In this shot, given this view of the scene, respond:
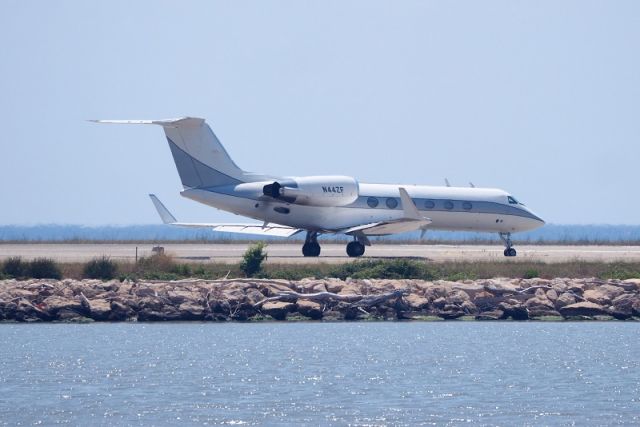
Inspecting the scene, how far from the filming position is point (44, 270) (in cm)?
3189

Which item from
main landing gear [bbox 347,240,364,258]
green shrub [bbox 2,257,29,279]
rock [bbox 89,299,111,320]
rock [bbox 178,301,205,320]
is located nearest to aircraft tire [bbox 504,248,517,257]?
main landing gear [bbox 347,240,364,258]

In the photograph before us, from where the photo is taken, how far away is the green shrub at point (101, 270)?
103 ft

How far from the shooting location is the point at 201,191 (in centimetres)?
4053

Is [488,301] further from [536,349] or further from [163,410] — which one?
[163,410]

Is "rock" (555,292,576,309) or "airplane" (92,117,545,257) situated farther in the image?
"airplane" (92,117,545,257)

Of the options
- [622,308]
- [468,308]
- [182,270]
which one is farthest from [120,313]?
[622,308]

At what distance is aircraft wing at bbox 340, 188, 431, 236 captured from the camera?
40.3m

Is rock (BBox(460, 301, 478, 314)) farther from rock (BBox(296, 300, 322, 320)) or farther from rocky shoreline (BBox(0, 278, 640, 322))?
rock (BBox(296, 300, 322, 320))

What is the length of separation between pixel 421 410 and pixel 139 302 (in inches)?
465

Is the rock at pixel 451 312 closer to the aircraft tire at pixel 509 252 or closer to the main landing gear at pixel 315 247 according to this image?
the main landing gear at pixel 315 247

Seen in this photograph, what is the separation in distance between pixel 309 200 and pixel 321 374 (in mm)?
21423

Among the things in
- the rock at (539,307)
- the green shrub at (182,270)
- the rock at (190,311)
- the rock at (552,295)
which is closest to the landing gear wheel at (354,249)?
the green shrub at (182,270)

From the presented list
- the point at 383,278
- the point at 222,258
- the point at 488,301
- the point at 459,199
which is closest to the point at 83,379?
the point at 488,301

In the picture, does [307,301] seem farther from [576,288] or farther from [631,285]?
[631,285]
